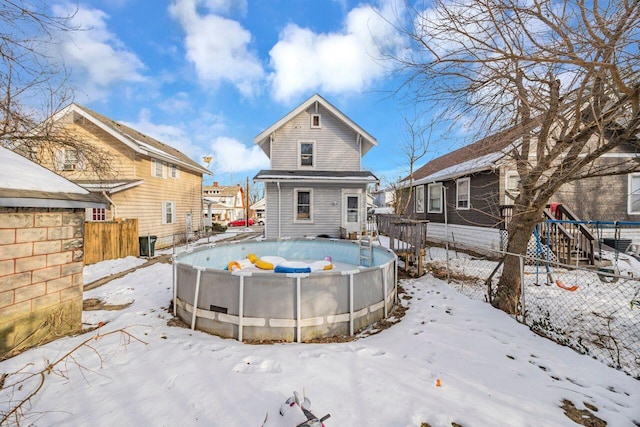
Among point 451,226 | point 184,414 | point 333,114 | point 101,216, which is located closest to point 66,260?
point 184,414

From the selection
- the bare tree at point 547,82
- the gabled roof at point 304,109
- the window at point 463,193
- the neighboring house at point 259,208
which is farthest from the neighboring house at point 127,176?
the neighboring house at point 259,208

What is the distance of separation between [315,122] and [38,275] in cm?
1315

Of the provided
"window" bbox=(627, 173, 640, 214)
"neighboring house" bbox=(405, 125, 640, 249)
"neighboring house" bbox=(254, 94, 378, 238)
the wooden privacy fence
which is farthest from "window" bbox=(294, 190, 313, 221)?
"window" bbox=(627, 173, 640, 214)

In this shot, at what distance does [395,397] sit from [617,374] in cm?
285

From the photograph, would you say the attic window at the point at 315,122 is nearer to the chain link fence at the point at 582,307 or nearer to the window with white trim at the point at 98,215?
the chain link fence at the point at 582,307

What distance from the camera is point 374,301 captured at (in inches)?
201

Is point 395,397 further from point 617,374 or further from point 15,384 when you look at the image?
point 15,384

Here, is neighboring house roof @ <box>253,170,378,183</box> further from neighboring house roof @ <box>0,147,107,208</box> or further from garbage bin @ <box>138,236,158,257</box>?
neighboring house roof @ <box>0,147,107,208</box>

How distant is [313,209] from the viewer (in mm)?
14062

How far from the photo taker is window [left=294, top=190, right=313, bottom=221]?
1408 cm

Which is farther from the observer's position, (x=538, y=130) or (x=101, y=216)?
(x=101, y=216)

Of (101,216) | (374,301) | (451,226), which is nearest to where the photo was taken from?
(374,301)

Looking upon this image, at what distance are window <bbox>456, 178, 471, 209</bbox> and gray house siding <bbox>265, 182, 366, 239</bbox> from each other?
5020mm

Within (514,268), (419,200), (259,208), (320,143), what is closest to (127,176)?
(320,143)
